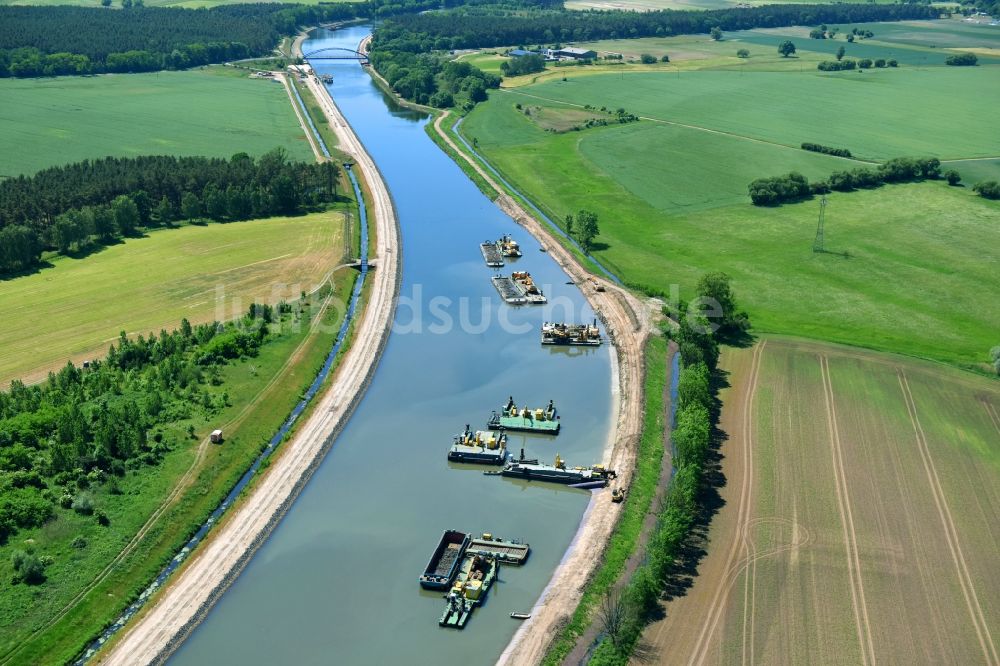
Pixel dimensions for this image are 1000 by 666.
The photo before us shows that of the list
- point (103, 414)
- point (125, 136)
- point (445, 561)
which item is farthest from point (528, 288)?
point (125, 136)

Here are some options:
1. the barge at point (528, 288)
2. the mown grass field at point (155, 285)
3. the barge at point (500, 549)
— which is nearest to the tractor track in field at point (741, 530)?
the barge at point (500, 549)

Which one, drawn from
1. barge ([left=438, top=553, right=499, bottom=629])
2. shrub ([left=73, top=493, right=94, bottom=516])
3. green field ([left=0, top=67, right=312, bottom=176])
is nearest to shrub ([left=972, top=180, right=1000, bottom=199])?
green field ([left=0, top=67, right=312, bottom=176])

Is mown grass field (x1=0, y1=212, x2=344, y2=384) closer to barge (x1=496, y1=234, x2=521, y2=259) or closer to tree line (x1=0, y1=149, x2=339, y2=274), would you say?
tree line (x1=0, y1=149, x2=339, y2=274)

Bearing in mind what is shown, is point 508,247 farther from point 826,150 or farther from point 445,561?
point 826,150

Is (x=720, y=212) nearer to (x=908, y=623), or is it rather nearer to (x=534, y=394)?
(x=534, y=394)

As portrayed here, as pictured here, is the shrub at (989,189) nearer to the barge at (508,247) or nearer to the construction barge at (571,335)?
the barge at (508,247)

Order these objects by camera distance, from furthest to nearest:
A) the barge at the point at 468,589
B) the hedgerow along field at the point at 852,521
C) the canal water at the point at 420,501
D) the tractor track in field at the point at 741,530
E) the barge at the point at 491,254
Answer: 1. the barge at the point at 491,254
2. the barge at the point at 468,589
3. the canal water at the point at 420,501
4. the hedgerow along field at the point at 852,521
5. the tractor track in field at the point at 741,530
